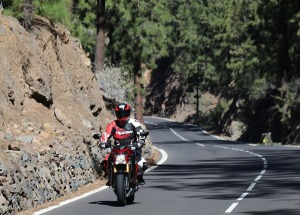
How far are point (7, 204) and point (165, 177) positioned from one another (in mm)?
11501

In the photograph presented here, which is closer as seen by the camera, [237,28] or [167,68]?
[237,28]

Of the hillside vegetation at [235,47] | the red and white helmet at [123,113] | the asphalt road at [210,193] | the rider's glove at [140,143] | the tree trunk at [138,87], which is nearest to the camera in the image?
the asphalt road at [210,193]

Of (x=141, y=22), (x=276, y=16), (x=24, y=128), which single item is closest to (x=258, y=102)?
(x=276, y=16)

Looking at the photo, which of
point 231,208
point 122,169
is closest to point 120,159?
point 122,169

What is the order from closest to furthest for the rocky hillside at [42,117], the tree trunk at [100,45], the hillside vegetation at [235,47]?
the rocky hillside at [42,117], the tree trunk at [100,45], the hillside vegetation at [235,47]

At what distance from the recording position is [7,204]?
13.9 metres

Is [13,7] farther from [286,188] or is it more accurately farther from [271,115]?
[271,115]

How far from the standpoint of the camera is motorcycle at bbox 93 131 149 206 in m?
15.9

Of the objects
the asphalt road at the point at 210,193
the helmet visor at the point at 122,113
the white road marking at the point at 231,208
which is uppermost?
the helmet visor at the point at 122,113

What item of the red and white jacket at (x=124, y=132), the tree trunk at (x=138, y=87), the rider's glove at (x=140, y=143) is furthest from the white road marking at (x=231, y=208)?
the tree trunk at (x=138, y=87)

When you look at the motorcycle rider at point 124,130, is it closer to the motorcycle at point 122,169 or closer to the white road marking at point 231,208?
the motorcycle at point 122,169

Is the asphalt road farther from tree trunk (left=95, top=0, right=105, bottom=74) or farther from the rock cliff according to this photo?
tree trunk (left=95, top=0, right=105, bottom=74)

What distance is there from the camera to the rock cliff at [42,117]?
15.9m

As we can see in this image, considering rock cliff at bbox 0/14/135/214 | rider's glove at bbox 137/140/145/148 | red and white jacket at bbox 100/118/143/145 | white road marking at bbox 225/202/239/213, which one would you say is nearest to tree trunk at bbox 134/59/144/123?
rock cliff at bbox 0/14/135/214
